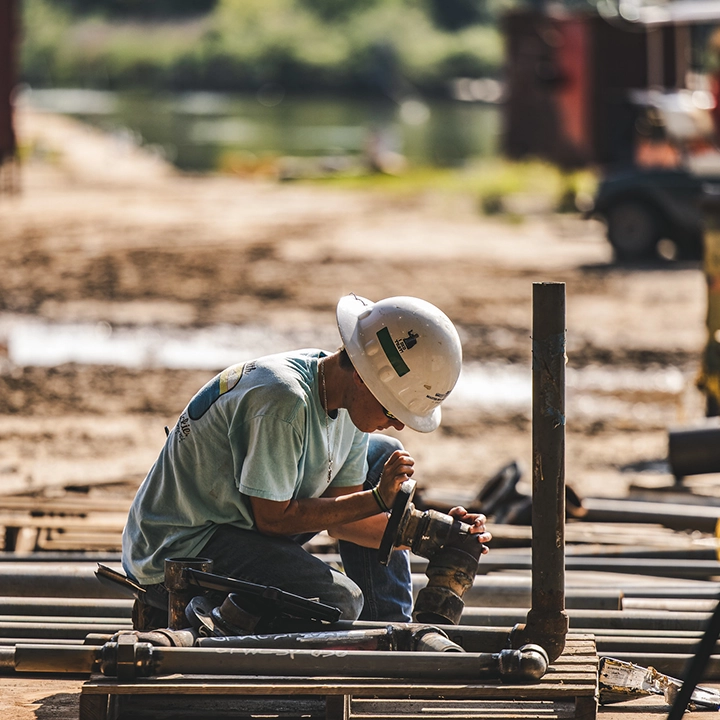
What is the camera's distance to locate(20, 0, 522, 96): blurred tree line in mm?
137750

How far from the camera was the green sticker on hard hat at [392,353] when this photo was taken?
356 cm

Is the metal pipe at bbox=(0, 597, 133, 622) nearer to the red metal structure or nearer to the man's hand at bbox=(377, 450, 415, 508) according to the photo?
the man's hand at bbox=(377, 450, 415, 508)

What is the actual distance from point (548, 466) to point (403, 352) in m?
0.54

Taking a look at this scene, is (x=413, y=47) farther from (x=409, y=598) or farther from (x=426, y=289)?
(x=409, y=598)

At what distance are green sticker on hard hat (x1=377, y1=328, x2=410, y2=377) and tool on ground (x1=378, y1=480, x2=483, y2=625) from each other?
384 millimetres

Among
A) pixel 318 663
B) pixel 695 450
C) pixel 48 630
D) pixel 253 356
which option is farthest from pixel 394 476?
pixel 253 356

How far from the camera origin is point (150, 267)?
14922 millimetres

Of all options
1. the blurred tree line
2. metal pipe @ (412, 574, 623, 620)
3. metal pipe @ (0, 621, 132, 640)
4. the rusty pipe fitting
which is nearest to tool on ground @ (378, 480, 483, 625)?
the rusty pipe fitting

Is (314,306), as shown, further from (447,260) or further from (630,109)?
(630,109)

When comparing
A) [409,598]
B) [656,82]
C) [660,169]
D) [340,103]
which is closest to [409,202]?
[656,82]

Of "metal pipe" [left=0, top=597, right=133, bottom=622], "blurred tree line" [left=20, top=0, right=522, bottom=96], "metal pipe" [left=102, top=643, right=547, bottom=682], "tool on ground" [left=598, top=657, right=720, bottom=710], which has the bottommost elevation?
"tool on ground" [left=598, top=657, right=720, bottom=710]

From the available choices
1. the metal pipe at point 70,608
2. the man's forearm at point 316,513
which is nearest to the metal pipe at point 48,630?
the metal pipe at point 70,608

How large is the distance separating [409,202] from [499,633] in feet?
62.8

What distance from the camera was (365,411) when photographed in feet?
11.9
